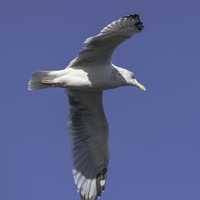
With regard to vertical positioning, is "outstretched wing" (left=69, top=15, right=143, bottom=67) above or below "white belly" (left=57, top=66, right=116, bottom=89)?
above

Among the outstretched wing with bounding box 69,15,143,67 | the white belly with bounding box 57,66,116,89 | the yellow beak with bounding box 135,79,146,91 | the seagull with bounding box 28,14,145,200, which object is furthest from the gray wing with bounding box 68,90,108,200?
the outstretched wing with bounding box 69,15,143,67

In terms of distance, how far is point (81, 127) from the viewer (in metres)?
18.4

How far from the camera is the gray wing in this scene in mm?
18297

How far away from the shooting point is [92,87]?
1686cm

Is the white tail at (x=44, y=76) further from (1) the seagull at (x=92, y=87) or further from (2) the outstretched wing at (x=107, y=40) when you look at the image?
(2) the outstretched wing at (x=107, y=40)

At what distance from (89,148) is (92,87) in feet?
6.40

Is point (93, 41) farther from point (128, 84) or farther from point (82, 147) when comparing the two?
point (82, 147)

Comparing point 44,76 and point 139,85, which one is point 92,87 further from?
point 139,85

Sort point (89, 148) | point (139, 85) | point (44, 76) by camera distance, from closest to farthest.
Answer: point (44, 76) → point (139, 85) → point (89, 148)

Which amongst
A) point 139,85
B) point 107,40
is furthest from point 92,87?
point 139,85

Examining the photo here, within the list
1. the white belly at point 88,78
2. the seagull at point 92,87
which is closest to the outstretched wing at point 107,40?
the seagull at point 92,87

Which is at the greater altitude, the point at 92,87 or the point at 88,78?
the point at 88,78

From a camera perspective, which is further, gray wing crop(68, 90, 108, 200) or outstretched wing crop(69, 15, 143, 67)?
gray wing crop(68, 90, 108, 200)

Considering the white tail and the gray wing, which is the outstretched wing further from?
the gray wing
